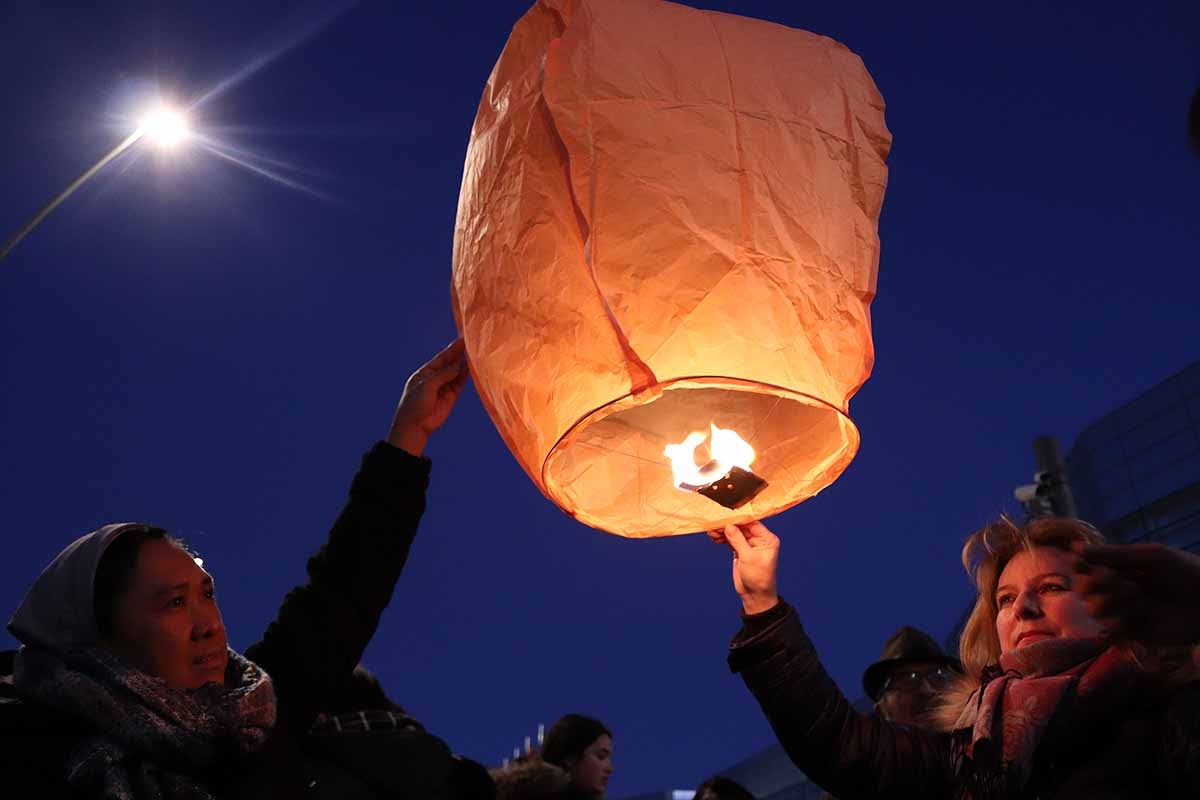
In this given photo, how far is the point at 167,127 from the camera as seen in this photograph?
878 centimetres

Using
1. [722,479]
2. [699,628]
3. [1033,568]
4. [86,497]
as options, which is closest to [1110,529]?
[1033,568]

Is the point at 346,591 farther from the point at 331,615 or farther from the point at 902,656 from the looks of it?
the point at 902,656

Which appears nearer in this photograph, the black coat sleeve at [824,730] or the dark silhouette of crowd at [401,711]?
the dark silhouette of crowd at [401,711]

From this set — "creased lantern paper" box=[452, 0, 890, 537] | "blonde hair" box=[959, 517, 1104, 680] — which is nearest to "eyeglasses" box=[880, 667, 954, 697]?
"blonde hair" box=[959, 517, 1104, 680]

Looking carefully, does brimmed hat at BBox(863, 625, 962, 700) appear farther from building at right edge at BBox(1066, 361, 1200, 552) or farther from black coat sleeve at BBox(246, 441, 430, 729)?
building at right edge at BBox(1066, 361, 1200, 552)

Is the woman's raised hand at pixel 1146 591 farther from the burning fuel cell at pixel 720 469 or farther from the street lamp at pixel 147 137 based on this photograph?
the street lamp at pixel 147 137

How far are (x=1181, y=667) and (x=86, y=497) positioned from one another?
52921 mm

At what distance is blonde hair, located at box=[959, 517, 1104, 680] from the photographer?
2838mm

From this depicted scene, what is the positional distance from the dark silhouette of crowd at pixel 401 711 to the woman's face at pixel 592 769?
2.09 meters

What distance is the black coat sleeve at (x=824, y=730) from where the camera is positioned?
262cm

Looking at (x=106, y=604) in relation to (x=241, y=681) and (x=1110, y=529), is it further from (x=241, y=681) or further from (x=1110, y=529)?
(x=1110, y=529)

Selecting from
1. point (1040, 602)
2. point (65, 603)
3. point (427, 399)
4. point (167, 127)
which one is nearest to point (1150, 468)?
point (167, 127)

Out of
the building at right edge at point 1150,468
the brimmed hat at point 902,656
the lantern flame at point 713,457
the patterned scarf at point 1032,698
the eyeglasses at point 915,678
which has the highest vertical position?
the building at right edge at point 1150,468

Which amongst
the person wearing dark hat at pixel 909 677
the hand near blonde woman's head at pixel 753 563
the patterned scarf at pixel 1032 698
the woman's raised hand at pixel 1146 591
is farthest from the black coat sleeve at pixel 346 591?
the person wearing dark hat at pixel 909 677
